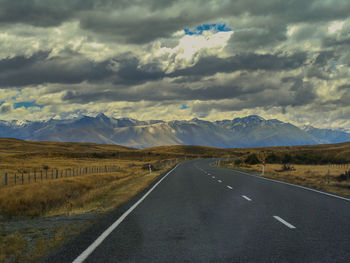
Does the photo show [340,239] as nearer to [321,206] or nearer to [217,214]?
[217,214]

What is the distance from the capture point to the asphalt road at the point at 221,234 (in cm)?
660

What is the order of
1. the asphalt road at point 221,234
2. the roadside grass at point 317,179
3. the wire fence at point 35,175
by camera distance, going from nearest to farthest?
the asphalt road at point 221,234
the roadside grass at point 317,179
the wire fence at point 35,175

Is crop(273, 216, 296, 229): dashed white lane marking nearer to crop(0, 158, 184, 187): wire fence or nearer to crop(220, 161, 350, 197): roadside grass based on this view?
crop(220, 161, 350, 197): roadside grass

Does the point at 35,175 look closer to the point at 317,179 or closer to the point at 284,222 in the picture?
the point at 317,179

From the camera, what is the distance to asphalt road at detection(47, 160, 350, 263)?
660 cm

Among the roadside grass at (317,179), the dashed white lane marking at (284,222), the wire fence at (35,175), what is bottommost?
the wire fence at (35,175)

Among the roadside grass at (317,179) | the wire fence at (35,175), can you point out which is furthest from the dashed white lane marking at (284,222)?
the wire fence at (35,175)

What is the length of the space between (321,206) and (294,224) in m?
3.80

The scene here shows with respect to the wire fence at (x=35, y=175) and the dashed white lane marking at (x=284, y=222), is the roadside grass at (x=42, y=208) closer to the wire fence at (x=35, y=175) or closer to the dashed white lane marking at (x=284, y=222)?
the dashed white lane marking at (x=284, y=222)

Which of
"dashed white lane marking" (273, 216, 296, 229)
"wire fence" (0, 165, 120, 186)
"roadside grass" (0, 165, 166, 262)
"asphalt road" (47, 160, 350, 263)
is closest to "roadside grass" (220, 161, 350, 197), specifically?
"asphalt road" (47, 160, 350, 263)

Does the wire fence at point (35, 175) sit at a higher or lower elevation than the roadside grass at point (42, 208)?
lower

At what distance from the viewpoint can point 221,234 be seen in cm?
841

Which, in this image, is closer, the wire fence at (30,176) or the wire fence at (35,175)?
the wire fence at (30,176)

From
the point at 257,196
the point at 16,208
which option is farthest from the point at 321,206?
the point at 16,208
